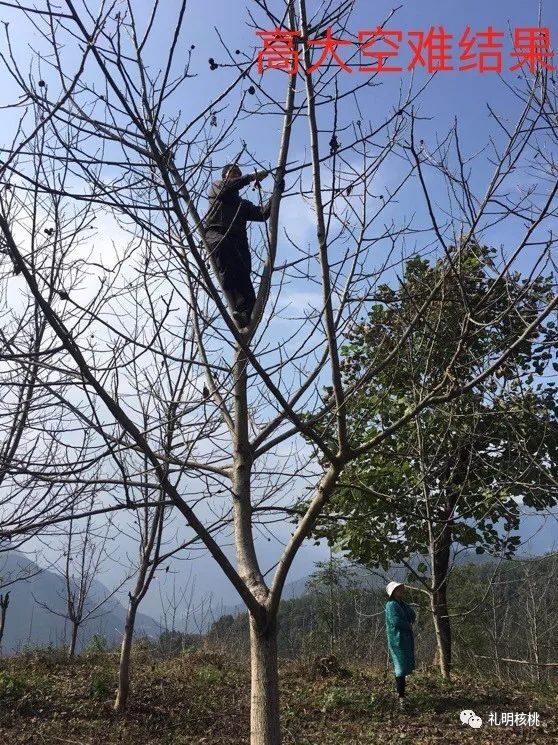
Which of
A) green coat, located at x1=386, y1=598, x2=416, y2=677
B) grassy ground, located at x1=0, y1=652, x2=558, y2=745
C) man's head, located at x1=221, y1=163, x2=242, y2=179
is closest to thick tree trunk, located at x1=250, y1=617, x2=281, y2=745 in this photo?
man's head, located at x1=221, y1=163, x2=242, y2=179

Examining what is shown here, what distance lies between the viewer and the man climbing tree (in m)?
3.20

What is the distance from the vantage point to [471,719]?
513 cm

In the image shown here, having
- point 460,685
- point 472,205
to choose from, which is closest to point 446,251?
point 472,205

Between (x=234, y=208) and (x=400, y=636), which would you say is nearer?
(x=234, y=208)

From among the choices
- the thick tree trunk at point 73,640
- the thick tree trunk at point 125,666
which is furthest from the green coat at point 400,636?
the thick tree trunk at point 73,640

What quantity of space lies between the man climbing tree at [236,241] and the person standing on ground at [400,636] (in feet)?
11.7

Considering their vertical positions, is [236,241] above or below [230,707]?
above

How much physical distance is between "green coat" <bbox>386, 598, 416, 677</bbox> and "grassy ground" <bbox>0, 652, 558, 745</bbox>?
0.37 metres

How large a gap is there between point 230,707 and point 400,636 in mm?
1704

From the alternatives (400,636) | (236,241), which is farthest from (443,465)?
(236,241)

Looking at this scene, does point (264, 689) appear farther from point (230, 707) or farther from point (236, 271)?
point (230, 707)

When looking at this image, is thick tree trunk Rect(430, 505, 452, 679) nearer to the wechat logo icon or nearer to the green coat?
the green coat

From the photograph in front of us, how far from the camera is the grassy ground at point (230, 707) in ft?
15.9

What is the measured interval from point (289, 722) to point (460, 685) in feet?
6.27
